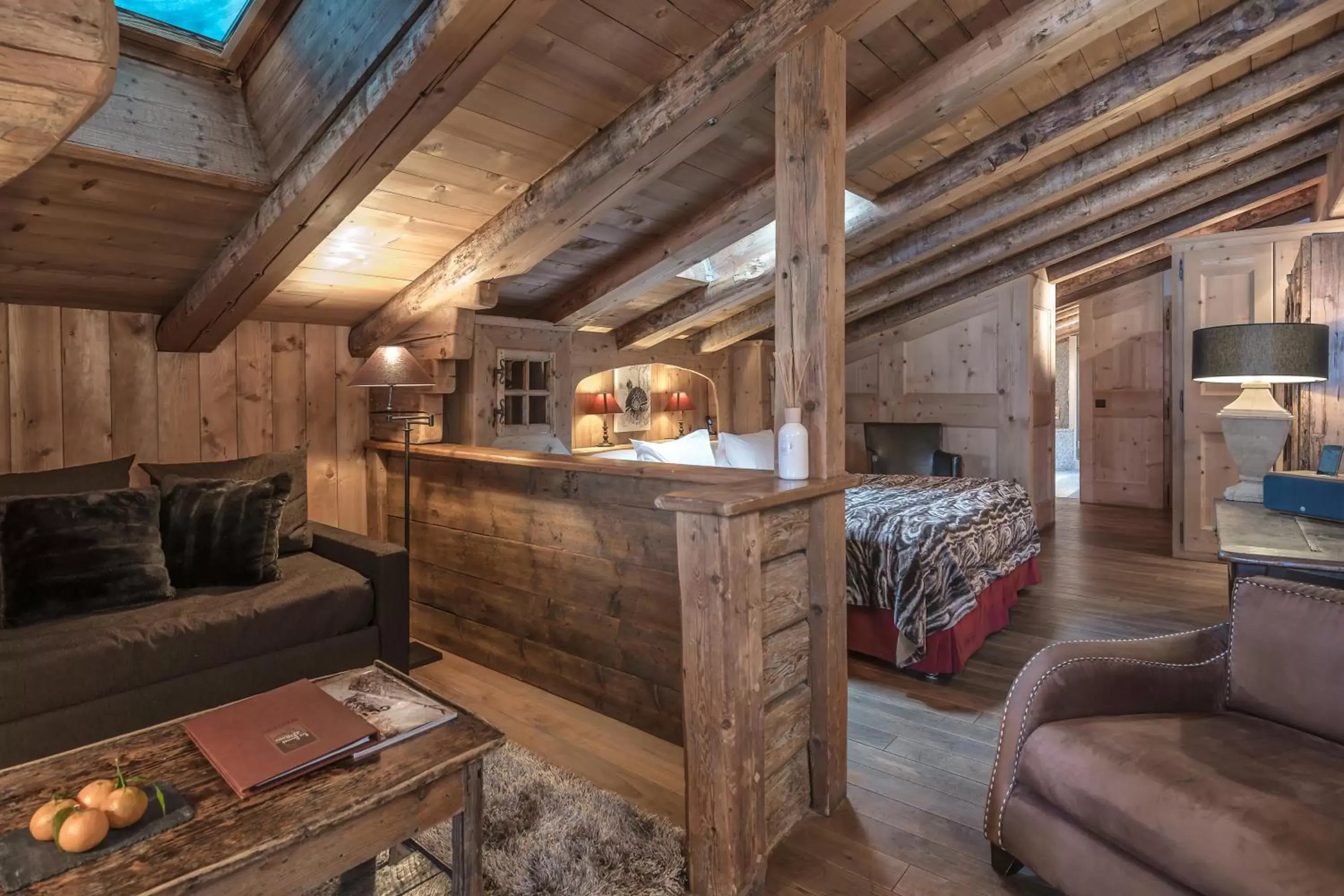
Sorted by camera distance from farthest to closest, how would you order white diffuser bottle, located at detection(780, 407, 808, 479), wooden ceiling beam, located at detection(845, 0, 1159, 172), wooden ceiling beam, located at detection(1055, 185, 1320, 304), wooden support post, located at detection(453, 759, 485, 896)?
1. wooden ceiling beam, located at detection(1055, 185, 1320, 304)
2. wooden ceiling beam, located at detection(845, 0, 1159, 172)
3. white diffuser bottle, located at detection(780, 407, 808, 479)
4. wooden support post, located at detection(453, 759, 485, 896)

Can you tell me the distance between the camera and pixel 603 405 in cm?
527

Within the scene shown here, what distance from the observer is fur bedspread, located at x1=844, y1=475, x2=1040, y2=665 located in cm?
299

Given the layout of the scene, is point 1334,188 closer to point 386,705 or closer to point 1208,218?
point 1208,218

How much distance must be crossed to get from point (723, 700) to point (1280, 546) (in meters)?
1.59

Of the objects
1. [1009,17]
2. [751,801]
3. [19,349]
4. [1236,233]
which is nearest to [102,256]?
[19,349]

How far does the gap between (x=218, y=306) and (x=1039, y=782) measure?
10.7ft

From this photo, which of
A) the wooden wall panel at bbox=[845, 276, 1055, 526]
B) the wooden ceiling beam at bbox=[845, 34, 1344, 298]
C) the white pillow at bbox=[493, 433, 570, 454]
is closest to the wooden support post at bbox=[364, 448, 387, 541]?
the white pillow at bbox=[493, 433, 570, 454]

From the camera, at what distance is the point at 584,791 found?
84.0 inches

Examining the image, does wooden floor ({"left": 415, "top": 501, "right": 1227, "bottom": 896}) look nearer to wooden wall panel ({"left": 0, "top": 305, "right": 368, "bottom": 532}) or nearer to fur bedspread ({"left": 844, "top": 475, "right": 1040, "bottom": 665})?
fur bedspread ({"left": 844, "top": 475, "right": 1040, "bottom": 665})

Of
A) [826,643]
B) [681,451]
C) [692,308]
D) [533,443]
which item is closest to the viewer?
[826,643]

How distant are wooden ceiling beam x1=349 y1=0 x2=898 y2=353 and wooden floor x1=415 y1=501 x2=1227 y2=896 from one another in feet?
5.87

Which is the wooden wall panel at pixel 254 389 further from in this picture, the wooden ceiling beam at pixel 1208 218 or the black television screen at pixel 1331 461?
the wooden ceiling beam at pixel 1208 218

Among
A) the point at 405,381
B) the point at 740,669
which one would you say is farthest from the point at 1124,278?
the point at 740,669

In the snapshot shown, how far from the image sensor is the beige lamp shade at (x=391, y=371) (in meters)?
3.17
